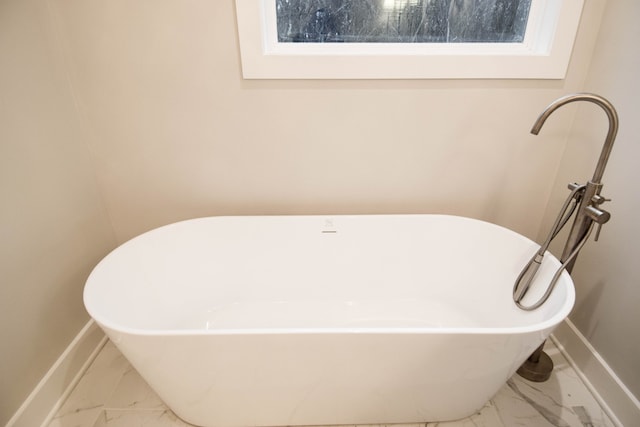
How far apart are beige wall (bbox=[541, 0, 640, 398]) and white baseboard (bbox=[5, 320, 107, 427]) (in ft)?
6.94

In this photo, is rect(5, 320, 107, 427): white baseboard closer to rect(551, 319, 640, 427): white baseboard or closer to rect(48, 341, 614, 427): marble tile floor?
rect(48, 341, 614, 427): marble tile floor

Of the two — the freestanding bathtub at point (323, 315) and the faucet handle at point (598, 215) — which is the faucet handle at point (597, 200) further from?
the freestanding bathtub at point (323, 315)

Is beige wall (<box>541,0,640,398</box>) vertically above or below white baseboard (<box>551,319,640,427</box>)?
above

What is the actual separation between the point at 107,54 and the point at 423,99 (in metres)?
1.32

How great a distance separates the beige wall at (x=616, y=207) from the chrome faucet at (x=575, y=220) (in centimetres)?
15

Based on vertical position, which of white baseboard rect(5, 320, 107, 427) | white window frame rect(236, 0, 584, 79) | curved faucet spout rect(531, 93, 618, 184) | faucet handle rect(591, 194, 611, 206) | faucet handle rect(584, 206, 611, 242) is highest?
white window frame rect(236, 0, 584, 79)

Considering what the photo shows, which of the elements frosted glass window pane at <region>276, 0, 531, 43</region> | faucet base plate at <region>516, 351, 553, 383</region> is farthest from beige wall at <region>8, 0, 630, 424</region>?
faucet base plate at <region>516, 351, 553, 383</region>

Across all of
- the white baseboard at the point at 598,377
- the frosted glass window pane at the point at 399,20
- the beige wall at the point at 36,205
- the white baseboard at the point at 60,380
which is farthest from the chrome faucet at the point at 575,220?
the white baseboard at the point at 60,380

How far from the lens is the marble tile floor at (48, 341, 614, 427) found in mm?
1189

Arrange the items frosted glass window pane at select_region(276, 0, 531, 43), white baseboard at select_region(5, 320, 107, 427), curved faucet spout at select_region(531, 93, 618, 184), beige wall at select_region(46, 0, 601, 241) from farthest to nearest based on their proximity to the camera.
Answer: frosted glass window pane at select_region(276, 0, 531, 43) < beige wall at select_region(46, 0, 601, 241) < white baseboard at select_region(5, 320, 107, 427) < curved faucet spout at select_region(531, 93, 618, 184)

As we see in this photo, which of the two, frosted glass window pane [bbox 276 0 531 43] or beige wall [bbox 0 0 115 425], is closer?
beige wall [bbox 0 0 115 425]

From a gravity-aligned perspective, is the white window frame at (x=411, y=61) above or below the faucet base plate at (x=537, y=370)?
above

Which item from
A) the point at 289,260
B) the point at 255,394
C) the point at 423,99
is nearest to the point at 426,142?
the point at 423,99

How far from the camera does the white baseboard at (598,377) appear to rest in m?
1.16
